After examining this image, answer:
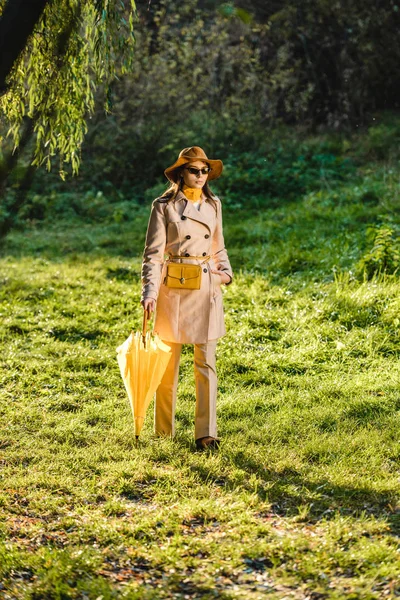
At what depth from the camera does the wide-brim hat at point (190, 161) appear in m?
5.13

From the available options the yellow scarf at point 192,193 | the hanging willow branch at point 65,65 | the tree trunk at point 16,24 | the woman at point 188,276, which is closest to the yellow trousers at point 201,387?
the woman at point 188,276

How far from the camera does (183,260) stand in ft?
17.4

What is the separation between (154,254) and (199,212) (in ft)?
1.38

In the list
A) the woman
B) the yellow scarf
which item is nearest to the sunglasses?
the woman

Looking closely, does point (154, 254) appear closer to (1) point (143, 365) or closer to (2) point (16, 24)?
(1) point (143, 365)

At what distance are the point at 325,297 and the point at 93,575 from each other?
5.45 m

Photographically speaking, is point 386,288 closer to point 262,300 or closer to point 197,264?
point 262,300

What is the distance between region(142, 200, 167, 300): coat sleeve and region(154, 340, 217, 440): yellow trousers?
1.46ft

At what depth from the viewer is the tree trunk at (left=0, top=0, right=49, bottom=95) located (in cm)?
324

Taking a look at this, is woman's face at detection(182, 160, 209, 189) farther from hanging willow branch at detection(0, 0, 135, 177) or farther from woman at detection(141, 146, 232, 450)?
hanging willow branch at detection(0, 0, 135, 177)

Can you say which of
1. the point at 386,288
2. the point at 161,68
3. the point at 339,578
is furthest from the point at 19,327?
the point at 161,68

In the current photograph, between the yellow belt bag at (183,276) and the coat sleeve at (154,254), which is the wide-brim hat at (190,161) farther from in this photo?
the yellow belt bag at (183,276)

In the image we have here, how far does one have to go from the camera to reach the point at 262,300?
893 cm

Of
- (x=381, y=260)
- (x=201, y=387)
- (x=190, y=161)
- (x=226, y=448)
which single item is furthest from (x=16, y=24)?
(x=381, y=260)
